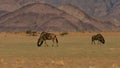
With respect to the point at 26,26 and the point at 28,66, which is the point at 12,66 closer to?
the point at 28,66

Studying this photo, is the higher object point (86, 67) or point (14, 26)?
point (14, 26)

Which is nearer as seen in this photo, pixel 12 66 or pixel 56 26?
pixel 12 66

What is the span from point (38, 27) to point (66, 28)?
13.1 meters

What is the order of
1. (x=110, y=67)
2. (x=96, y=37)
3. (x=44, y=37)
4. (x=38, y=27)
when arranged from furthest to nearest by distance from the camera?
(x=38, y=27) → (x=96, y=37) → (x=44, y=37) → (x=110, y=67)

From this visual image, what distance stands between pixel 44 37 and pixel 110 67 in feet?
68.1

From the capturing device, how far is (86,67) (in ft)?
67.3

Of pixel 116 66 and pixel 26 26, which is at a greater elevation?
pixel 26 26

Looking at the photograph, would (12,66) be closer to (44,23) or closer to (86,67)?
(86,67)

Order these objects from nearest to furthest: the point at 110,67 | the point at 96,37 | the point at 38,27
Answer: the point at 110,67
the point at 96,37
the point at 38,27

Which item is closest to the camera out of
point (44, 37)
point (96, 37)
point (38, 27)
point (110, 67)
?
point (110, 67)

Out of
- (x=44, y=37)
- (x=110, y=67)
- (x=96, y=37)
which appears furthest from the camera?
(x=96, y=37)

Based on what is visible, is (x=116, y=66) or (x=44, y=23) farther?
(x=44, y=23)

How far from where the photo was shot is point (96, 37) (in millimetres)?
45812

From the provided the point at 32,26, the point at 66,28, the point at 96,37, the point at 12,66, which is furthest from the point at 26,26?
the point at 12,66
